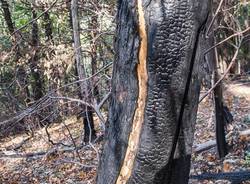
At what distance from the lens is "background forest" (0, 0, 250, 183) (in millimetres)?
3922

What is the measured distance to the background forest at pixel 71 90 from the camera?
3922mm

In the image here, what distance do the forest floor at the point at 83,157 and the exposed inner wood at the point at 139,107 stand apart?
199 centimetres

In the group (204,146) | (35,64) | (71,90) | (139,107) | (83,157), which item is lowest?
(83,157)

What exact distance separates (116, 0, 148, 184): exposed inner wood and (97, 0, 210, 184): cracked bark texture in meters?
0.01

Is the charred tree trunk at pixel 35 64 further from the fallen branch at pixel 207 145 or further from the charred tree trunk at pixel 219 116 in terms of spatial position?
the charred tree trunk at pixel 219 116

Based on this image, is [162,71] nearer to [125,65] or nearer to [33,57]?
[125,65]

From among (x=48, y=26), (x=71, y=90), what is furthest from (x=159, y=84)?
(x=48, y=26)

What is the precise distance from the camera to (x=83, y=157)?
6.58 m

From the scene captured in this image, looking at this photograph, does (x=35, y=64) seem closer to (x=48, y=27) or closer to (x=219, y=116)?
(x=48, y=27)

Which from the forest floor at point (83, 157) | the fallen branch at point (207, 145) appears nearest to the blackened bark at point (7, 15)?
the forest floor at point (83, 157)

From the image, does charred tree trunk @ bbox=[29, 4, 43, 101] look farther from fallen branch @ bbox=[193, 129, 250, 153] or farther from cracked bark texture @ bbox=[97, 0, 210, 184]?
cracked bark texture @ bbox=[97, 0, 210, 184]

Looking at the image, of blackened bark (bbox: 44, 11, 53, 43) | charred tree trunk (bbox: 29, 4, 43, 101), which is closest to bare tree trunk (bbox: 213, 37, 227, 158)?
charred tree trunk (bbox: 29, 4, 43, 101)

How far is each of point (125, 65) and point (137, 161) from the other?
302 millimetres

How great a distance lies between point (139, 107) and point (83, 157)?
5.52 m
